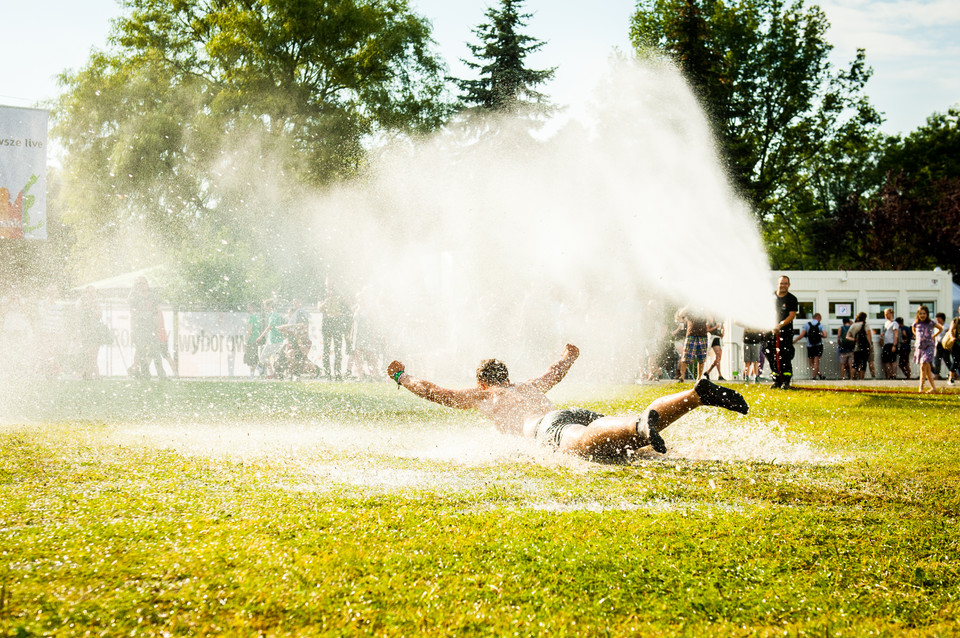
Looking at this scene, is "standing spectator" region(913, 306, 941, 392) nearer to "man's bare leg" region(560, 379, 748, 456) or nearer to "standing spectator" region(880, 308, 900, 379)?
"standing spectator" region(880, 308, 900, 379)

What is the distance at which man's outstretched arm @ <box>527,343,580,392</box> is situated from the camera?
801cm

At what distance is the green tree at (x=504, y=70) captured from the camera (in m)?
32.4

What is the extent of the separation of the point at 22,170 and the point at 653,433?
572 inches

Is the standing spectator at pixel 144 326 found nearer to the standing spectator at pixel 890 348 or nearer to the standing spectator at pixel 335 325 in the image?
the standing spectator at pixel 335 325

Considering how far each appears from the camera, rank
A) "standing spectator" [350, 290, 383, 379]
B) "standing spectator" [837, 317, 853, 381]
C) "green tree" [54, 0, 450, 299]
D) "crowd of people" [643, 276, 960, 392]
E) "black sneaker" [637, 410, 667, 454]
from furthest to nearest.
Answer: "green tree" [54, 0, 450, 299], "standing spectator" [837, 317, 853, 381], "standing spectator" [350, 290, 383, 379], "crowd of people" [643, 276, 960, 392], "black sneaker" [637, 410, 667, 454]

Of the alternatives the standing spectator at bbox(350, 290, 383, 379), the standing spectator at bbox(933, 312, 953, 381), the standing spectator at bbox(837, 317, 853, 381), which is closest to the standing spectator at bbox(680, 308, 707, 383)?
the standing spectator at bbox(933, 312, 953, 381)

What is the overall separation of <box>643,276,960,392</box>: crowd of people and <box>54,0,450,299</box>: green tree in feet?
54.7

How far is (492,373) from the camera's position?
24.7 ft

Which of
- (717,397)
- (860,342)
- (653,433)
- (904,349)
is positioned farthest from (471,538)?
(904,349)

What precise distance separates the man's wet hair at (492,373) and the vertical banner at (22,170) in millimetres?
11610

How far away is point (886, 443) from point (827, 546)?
14.1 ft

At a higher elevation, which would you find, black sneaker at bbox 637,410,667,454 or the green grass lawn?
black sneaker at bbox 637,410,667,454

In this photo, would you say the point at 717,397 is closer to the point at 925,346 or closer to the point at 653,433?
the point at 653,433

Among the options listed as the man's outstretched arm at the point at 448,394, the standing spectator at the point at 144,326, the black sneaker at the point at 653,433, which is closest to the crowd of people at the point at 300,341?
the standing spectator at the point at 144,326
